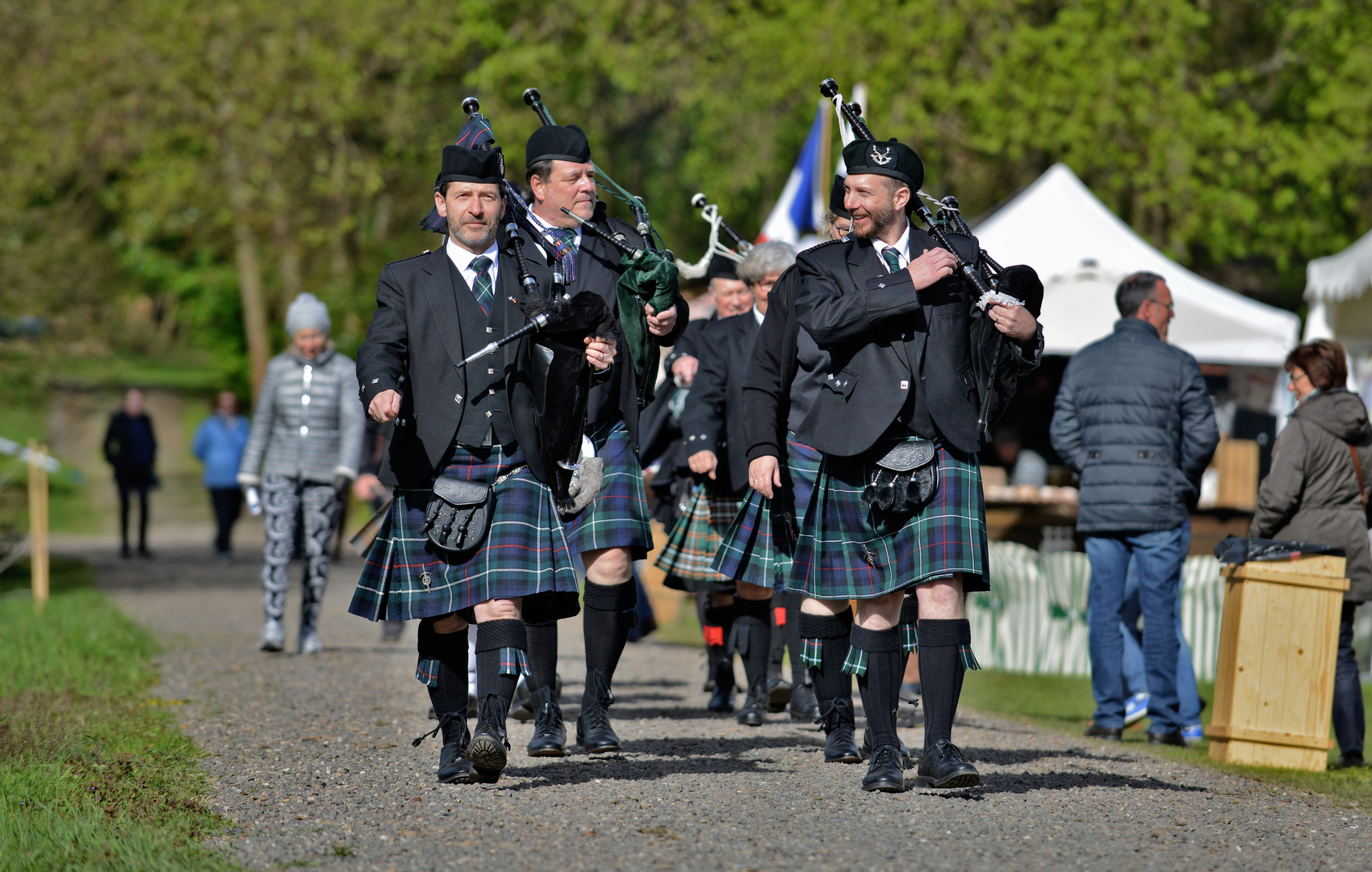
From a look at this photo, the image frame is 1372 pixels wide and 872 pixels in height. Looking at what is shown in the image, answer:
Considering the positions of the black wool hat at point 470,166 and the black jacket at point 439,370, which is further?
the black wool hat at point 470,166

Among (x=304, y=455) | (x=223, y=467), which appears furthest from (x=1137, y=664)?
(x=223, y=467)

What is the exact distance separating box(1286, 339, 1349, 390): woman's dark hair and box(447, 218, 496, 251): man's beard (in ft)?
Result: 11.4

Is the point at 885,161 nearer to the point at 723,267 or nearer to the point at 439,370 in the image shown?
the point at 439,370

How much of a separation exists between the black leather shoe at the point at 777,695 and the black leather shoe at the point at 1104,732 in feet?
4.19

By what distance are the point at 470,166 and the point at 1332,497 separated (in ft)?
12.4

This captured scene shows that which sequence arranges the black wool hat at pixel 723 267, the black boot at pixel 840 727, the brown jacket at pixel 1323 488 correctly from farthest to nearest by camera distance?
the black wool hat at pixel 723 267
the brown jacket at pixel 1323 488
the black boot at pixel 840 727

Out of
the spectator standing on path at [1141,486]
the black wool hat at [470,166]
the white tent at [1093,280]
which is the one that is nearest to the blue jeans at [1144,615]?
the spectator standing on path at [1141,486]

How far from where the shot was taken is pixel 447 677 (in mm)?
5184

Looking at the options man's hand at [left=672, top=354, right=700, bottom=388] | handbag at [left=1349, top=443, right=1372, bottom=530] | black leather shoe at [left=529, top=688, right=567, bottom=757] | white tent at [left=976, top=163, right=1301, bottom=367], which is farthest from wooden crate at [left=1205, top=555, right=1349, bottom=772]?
white tent at [left=976, top=163, right=1301, bottom=367]

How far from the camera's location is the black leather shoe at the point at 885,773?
16.2ft

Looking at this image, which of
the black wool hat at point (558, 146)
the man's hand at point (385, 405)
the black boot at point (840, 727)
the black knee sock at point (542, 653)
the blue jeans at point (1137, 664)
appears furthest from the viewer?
the blue jeans at point (1137, 664)

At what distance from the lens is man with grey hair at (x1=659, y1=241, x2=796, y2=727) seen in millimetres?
7094

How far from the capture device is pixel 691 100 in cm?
2114

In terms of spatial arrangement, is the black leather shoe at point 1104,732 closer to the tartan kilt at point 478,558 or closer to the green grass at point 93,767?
the tartan kilt at point 478,558
